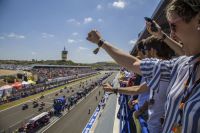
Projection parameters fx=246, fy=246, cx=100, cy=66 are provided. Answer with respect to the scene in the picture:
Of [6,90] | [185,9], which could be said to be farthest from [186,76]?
[6,90]

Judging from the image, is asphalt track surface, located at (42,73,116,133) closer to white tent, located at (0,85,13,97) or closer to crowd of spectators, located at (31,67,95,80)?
white tent, located at (0,85,13,97)

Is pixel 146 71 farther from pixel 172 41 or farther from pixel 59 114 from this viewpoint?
pixel 59 114

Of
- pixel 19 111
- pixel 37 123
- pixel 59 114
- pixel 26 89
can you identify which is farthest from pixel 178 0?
pixel 26 89

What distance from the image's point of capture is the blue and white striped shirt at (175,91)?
1.30 meters

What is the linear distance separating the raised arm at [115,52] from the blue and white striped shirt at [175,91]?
0.37ft

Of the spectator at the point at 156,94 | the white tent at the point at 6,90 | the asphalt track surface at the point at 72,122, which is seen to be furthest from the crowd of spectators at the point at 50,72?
the spectator at the point at 156,94

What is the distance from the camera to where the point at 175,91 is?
170 cm

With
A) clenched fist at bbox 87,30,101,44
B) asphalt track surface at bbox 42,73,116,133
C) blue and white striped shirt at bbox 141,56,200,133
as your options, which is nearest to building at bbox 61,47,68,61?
asphalt track surface at bbox 42,73,116,133

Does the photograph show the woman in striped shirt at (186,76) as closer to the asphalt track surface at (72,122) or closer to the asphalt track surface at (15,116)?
the asphalt track surface at (72,122)

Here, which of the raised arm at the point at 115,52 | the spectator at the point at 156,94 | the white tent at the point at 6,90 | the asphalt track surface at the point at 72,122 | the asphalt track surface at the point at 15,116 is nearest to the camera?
the raised arm at the point at 115,52

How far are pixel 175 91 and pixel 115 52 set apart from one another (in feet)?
2.93

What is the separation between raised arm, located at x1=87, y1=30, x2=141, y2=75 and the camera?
2.46m

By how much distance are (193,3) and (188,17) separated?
9 cm

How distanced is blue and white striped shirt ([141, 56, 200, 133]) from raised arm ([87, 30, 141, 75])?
0.11 meters
